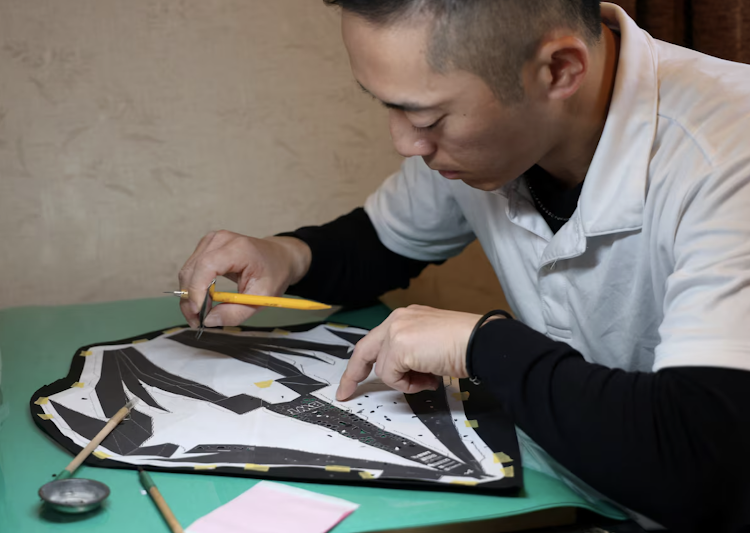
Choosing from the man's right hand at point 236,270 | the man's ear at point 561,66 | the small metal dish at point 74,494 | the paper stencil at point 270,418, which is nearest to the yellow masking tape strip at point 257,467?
the paper stencil at point 270,418

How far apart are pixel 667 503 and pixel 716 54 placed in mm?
741

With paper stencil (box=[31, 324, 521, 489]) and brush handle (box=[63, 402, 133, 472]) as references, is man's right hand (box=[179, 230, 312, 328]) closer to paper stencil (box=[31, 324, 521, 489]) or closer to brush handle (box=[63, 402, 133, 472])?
paper stencil (box=[31, 324, 521, 489])

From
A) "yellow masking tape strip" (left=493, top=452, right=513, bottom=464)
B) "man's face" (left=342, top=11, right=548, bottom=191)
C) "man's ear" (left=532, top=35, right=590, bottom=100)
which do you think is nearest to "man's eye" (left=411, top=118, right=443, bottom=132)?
"man's face" (left=342, top=11, right=548, bottom=191)

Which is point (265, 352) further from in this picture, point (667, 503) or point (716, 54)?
point (716, 54)

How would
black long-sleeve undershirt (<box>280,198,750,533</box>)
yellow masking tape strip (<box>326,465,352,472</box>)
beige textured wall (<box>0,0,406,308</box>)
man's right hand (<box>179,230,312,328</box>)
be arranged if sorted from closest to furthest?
black long-sleeve undershirt (<box>280,198,750,533</box>) → yellow masking tape strip (<box>326,465,352,472</box>) → man's right hand (<box>179,230,312,328</box>) → beige textured wall (<box>0,0,406,308</box>)

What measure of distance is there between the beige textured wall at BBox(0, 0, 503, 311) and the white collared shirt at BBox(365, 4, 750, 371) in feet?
1.82

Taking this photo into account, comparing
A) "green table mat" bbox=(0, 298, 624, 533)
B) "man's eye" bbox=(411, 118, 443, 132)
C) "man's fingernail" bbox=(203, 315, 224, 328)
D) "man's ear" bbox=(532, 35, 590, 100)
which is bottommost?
"green table mat" bbox=(0, 298, 624, 533)

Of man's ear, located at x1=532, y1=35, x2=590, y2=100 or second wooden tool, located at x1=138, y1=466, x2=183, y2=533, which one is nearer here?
second wooden tool, located at x1=138, y1=466, x2=183, y2=533

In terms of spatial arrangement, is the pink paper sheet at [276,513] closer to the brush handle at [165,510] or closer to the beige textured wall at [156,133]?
the brush handle at [165,510]

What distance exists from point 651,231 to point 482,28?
0.89ft

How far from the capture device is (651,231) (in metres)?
0.80

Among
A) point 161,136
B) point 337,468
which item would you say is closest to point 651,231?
point 337,468

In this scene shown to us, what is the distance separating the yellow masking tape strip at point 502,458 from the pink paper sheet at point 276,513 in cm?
15

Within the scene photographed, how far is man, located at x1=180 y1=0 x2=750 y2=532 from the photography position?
65 cm
